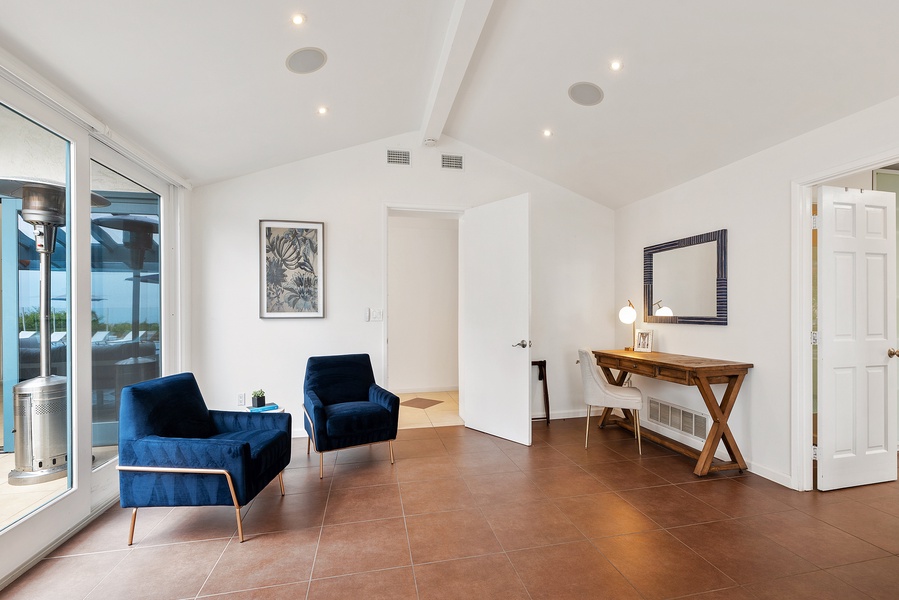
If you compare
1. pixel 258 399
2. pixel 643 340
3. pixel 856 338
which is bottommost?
pixel 258 399

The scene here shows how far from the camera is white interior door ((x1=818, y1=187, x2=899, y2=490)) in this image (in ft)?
9.80

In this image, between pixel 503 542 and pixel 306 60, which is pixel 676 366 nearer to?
pixel 503 542

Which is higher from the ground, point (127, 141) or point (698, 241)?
point (127, 141)

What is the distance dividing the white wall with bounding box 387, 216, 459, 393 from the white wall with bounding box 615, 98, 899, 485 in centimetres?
325

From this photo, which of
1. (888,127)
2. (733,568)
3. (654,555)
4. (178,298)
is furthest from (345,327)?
(888,127)

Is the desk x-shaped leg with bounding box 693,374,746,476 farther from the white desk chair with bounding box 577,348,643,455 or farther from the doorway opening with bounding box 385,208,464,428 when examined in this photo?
the doorway opening with bounding box 385,208,464,428

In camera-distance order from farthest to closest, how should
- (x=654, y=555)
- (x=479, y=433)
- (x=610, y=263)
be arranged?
(x=610, y=263)
(x=479, y=433)
(x=654, y=555)

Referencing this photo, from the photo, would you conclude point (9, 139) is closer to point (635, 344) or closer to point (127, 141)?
point (127, 141)

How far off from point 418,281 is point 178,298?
310cm

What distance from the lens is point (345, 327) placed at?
4426 mm

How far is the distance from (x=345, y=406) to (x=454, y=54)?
107 inches

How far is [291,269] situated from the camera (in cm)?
430

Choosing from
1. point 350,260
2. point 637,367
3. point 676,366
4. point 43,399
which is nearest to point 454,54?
point 350,260

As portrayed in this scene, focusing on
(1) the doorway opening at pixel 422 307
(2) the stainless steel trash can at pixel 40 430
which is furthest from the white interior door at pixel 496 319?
(2) the stainless steel trash can at pixel 40 430
